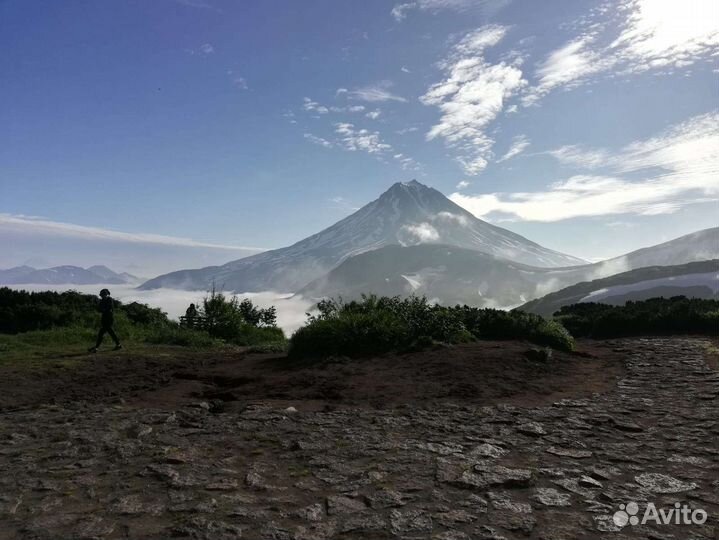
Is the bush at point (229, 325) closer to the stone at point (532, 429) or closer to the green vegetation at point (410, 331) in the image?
the green vegetation at point (410, 331)

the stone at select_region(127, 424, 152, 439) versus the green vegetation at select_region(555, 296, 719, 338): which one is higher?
the green vegetation at select_region(555, 296, 719, 338)

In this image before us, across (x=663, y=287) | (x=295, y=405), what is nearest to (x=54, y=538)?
(x=295, y=405)

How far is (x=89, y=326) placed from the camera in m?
16.6

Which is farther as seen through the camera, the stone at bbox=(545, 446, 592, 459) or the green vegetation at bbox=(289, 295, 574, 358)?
the green vegetation at bbox=(289, 295, 574, 358)

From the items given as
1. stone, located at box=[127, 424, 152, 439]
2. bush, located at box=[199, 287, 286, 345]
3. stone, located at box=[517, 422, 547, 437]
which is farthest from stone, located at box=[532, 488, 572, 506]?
bush, located at box=[199, 287, 286, 345]

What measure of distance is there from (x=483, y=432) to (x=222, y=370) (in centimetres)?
685

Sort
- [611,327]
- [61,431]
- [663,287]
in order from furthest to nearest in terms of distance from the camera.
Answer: [663,287] < [611,327] < [61,431]

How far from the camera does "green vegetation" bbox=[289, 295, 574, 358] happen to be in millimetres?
11508

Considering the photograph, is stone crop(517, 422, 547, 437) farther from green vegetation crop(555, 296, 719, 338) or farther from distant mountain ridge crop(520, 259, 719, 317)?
distant mountain ridge crop(520, 259, 719, 317)

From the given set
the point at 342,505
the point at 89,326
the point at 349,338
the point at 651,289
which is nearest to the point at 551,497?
the point at 342,505

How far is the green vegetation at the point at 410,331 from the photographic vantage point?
37.8ft

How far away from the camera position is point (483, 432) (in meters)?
5.48

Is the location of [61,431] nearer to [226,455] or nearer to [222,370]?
[226,455]

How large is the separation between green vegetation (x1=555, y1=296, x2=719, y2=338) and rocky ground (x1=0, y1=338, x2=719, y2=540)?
32.0 feet
